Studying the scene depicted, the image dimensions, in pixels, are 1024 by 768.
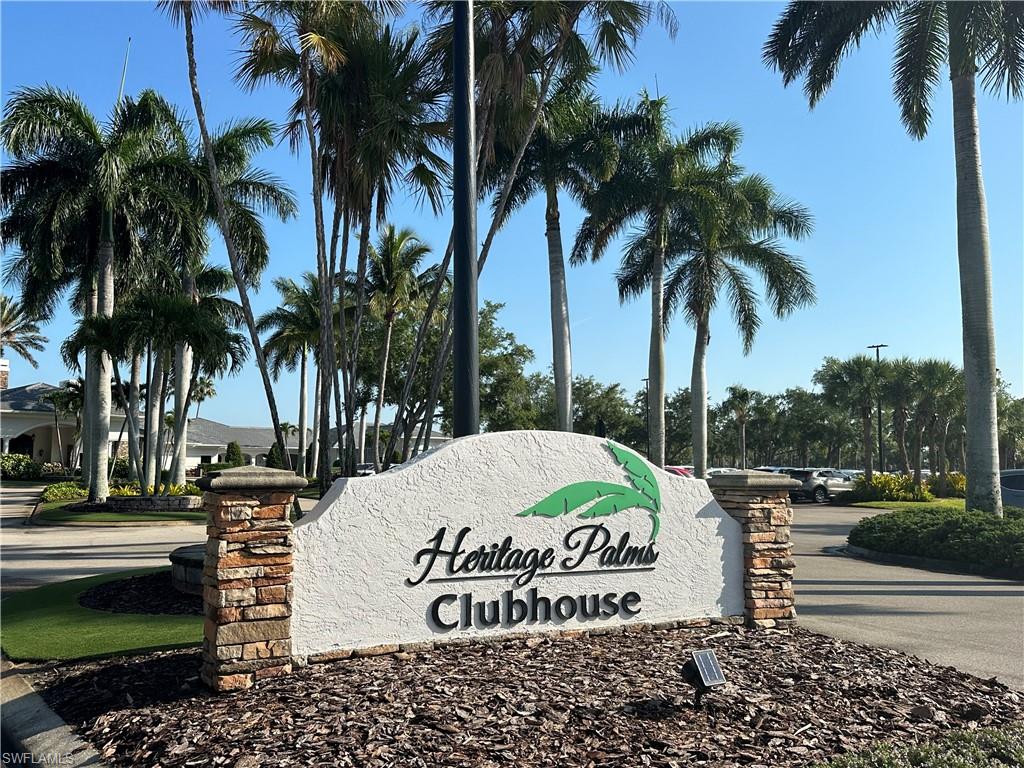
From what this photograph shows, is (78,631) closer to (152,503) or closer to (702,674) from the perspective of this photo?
(702,674)

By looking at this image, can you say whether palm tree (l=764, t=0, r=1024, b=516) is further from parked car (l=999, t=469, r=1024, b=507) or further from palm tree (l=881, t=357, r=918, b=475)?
palm tree (l=881, t=357, r=918, b=475)

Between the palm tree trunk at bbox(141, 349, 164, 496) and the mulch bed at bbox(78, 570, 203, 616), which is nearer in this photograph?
the mulch bed at bbox(78, 570, 203, 616)

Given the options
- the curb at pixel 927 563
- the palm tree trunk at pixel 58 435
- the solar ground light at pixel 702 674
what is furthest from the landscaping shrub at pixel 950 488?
the palm tree trunk at pixel 58 435

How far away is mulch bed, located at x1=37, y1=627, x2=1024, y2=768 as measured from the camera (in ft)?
15.5

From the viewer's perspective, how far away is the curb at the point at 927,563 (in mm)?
12766

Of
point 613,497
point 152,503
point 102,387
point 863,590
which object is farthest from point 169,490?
point 613,497

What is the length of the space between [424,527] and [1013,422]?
6743 cm

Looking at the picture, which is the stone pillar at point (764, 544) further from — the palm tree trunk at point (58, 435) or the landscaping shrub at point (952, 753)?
the palm tree trunk at point (58, 435)

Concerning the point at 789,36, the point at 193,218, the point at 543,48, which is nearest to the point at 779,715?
the point at 543,48

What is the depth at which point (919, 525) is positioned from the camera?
15.3 m

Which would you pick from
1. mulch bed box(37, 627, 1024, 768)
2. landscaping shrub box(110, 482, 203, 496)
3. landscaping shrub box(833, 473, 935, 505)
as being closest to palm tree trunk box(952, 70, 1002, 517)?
mulch bed box(37, 627, 1024, 768)

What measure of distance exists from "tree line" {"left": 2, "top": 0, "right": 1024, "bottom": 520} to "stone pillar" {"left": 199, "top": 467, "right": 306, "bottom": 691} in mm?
6335

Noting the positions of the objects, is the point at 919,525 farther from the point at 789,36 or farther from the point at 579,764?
the point at 579,764

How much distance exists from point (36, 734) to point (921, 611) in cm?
919
